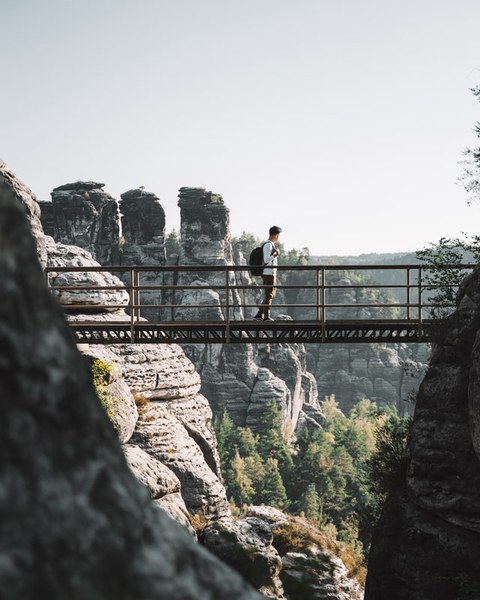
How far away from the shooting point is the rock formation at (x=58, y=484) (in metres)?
1.14

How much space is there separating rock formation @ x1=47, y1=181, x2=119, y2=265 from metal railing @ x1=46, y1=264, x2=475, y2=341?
12.1 ft

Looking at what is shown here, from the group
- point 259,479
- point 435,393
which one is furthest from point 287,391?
point 435,393

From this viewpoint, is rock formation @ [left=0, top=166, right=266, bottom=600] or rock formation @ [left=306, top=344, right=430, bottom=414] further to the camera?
rock formation @ [left=306, top=344, right=430, bottom=414]

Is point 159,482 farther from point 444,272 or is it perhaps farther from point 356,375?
point 356,375

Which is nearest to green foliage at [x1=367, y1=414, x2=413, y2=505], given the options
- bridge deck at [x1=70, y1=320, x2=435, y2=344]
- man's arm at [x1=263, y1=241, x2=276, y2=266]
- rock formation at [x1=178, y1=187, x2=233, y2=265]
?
bridge deck at [x1=70, y1=320, x2=435, y2=344]

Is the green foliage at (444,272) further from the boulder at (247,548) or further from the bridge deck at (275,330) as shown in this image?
the boulder at (247,548)

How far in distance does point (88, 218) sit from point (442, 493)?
64.2 meters

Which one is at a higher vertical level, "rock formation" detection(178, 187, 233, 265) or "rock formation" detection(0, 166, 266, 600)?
"rock formation" detection(178, 187, 233, 265)

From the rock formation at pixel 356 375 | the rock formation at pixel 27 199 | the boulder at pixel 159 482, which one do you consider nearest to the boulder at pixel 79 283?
the rock formation at pixel 27 199

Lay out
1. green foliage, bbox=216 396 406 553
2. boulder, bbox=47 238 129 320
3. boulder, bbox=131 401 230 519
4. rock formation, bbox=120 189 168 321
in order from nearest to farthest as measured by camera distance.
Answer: boulder, bbox=131 401 230 519 → boulder, bbox=47 238 129 320 → green foliage, bbox=216 396 406 553 → rock formation, bbox=120 189 168 321

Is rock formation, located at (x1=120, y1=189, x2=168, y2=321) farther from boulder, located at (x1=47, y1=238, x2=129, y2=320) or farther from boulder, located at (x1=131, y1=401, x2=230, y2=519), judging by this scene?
boulder, located at (x1=131, y1=401, x2=230, y2=519)

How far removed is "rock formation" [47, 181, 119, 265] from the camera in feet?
232

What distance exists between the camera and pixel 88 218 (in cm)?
7100

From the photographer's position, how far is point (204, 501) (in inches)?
789
